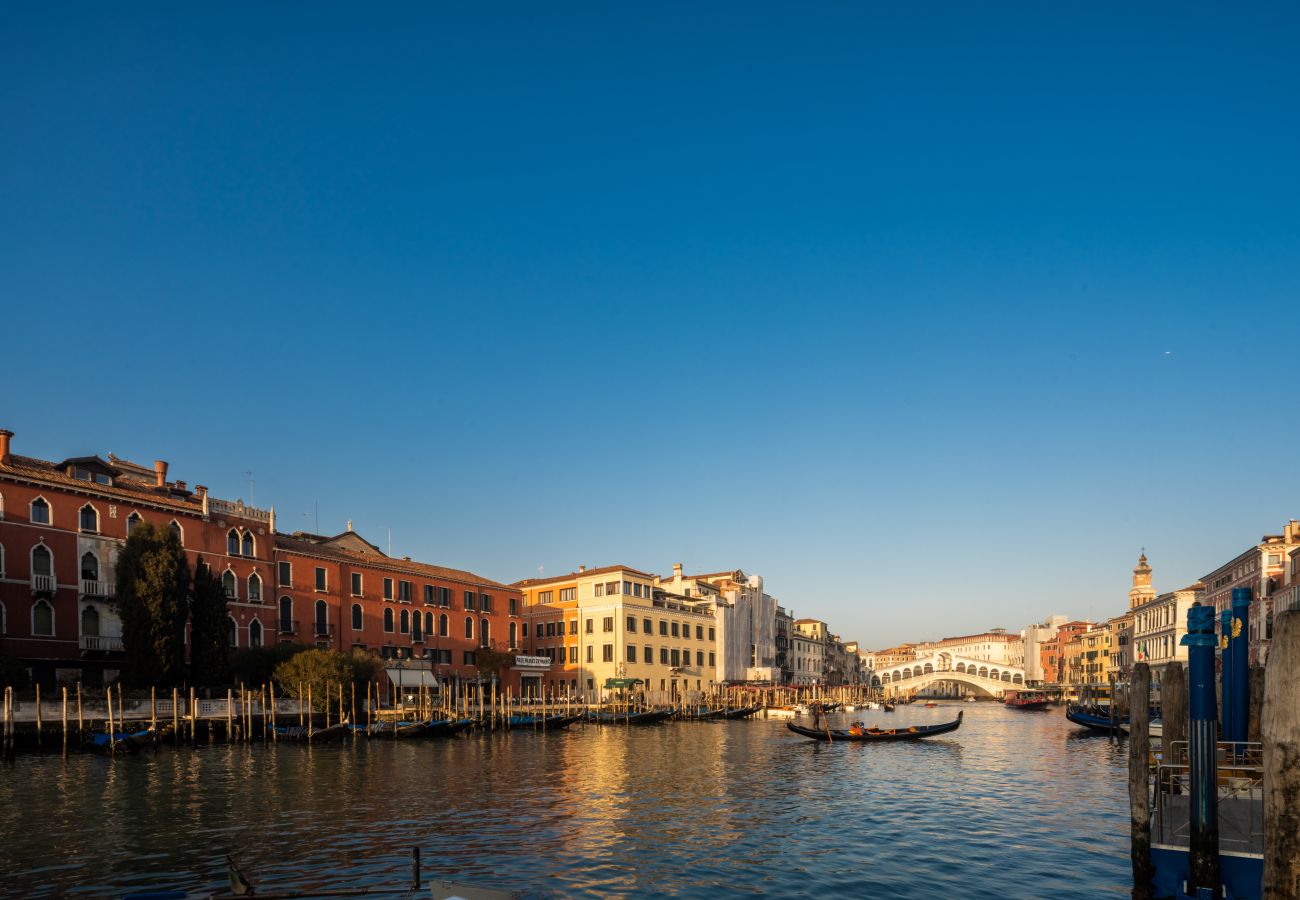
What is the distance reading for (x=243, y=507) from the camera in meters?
47.8

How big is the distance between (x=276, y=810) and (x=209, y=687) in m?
22.3

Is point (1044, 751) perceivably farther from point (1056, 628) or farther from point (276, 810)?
point (1056, 628)

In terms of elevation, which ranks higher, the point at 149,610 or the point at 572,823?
the point at 149,610

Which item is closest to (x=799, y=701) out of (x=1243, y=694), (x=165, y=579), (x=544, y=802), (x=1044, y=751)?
(x=1044, y=751)

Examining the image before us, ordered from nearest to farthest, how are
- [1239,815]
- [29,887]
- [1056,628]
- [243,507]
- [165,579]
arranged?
[1239,815] < [29,887] < [165,579] < [243,507] < [1056,628]

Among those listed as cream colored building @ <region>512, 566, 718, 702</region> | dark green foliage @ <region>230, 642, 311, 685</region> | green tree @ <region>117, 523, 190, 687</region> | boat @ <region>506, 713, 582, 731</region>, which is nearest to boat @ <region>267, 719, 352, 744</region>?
dark green foliage @ <region>230, 642, 311, 685</region>

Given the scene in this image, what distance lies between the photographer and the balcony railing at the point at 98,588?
39.4 m

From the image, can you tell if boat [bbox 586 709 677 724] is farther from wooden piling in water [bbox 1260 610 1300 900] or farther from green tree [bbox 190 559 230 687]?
wooden piling in water [bbox 1260 610 1300 900]

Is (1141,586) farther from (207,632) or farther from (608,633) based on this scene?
(207,632)

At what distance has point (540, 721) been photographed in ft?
165

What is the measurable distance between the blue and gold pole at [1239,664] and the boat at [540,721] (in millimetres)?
38827

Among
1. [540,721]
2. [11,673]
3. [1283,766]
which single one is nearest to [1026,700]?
[540,721]

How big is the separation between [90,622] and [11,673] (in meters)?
6.05

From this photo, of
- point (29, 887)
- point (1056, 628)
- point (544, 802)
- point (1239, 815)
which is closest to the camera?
point (1239, 815)
